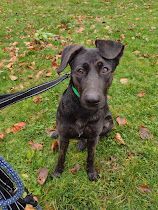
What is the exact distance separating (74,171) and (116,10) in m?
8.00

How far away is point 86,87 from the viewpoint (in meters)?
2.91

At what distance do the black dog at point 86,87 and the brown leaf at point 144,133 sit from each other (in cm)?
132

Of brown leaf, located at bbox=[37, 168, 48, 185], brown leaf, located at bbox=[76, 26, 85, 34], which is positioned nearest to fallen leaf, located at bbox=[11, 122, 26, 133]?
brown leaf, located at bbox=[37, 168, 48, 185]

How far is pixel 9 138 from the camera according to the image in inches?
187

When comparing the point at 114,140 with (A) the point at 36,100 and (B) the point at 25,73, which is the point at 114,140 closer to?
(A) the point at 36,100

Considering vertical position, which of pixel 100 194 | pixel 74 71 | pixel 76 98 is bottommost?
pixel 100 194

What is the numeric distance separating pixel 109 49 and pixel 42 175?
1.97 meters

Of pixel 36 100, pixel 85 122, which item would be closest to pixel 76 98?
pixel 85 122

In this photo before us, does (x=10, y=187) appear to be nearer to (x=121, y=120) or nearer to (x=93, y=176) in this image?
(x=93, y=176)

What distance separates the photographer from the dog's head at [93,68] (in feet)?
9.48

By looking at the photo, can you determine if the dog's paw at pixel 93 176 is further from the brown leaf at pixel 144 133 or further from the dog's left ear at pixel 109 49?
the dog's left ear at pixel 109 49

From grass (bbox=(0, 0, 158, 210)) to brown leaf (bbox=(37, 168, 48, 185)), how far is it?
0.06m

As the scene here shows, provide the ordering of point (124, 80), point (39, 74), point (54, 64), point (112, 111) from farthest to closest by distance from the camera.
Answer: point (54, 64) → point (39, 74) → point (124, 80) → point (112, 111)

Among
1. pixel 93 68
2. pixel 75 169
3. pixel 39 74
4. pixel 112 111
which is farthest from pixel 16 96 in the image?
pixel 39 74
